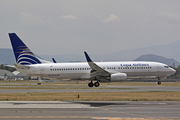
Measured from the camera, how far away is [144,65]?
46375mm

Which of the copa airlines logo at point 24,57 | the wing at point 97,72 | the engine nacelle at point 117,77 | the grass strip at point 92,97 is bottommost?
the grass strip at point 92,97

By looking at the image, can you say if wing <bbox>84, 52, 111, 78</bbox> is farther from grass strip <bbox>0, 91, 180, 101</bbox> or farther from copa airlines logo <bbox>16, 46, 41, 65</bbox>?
A: grass strip <bbox>0, 91, 180, 101</bbox>

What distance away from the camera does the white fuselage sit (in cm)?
4578

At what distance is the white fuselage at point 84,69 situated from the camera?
45.8 metres

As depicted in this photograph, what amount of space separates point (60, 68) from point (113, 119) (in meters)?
34.0

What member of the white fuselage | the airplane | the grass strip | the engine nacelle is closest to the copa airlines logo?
the airplane

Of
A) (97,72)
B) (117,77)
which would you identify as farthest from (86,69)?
(117,77)

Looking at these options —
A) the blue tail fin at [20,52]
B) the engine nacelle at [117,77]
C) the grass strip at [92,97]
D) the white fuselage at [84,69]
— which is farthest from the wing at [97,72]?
the grass strip at [92,97]

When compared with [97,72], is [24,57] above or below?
above

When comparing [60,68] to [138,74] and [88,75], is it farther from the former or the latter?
[138,74]

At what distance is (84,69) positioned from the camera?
46219 mm

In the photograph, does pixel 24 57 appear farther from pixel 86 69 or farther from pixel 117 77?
pixel 117 77

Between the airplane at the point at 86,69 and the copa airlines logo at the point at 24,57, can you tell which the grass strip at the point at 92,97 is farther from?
the copa airlines logo at the point at 24,57

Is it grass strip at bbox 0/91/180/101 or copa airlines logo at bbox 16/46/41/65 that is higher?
copa airlines logo at bbox 16/46/41/65
